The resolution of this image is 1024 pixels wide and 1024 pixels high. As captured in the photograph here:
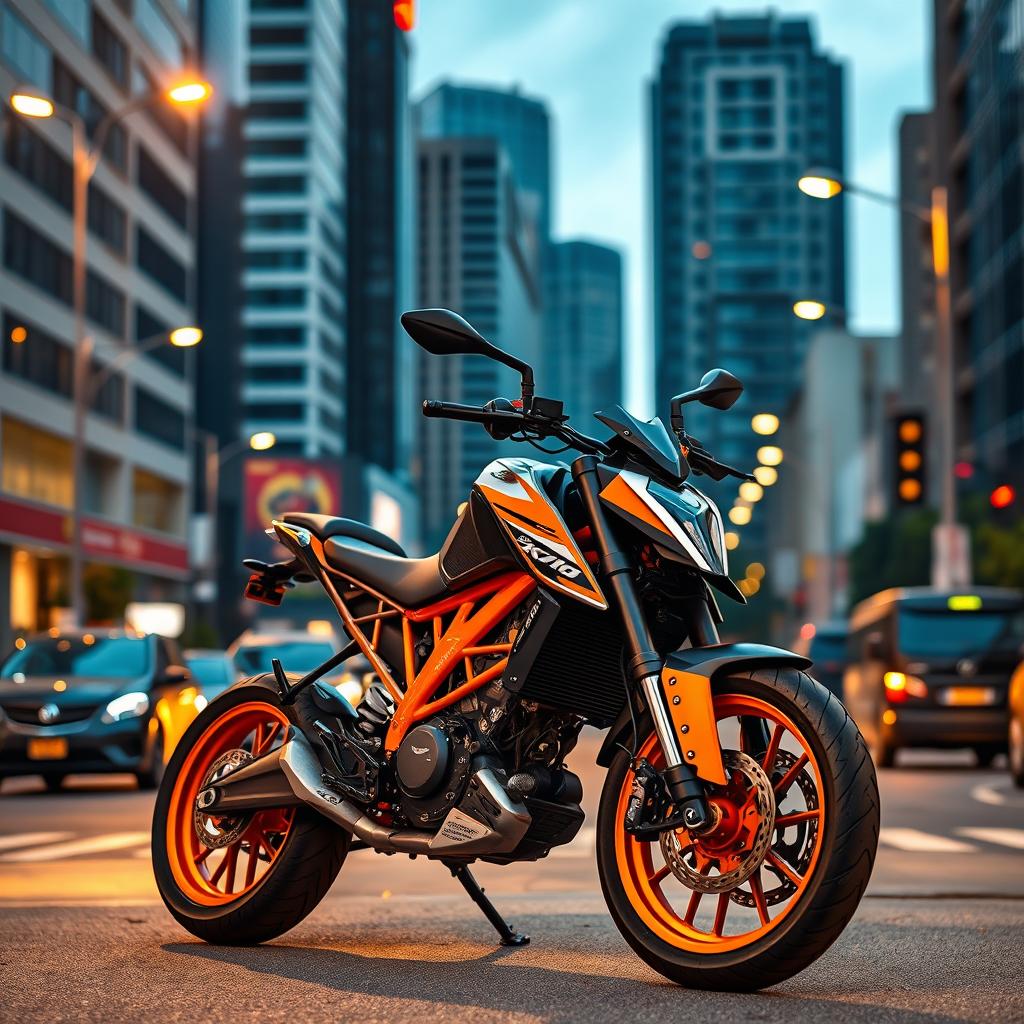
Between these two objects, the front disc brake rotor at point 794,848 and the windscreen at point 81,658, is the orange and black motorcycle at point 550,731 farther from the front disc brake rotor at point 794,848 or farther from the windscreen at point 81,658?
the windscreen at point 81,658

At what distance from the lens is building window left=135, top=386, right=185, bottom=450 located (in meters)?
73.9

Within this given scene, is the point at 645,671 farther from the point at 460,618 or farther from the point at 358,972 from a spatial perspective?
the point at 358,972

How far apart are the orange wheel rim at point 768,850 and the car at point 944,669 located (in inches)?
690

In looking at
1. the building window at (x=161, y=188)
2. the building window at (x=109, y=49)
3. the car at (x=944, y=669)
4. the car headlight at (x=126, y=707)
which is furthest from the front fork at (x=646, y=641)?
the building window at (x=161, y=188)

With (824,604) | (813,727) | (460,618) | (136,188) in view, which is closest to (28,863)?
(460,618)

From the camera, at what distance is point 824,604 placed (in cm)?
12000

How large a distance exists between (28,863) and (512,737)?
574cm

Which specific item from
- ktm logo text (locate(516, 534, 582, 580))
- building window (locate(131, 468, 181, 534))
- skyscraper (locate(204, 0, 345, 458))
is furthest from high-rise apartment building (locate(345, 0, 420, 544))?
ktm logo text (locate(516, 534, 582, 580))

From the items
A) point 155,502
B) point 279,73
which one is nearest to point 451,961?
point 155,502

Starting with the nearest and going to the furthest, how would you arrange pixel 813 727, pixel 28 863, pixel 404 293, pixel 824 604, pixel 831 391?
pixel 813 727
pixel 28 863
pixel 824 604
pixel 831 391
pixel 404 293

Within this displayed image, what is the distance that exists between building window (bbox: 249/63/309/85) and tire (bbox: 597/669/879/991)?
14176 centimetres

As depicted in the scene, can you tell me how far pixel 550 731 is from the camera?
5945 mm

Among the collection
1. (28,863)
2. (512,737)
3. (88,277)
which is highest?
(88,277)

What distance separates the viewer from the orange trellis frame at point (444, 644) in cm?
596
